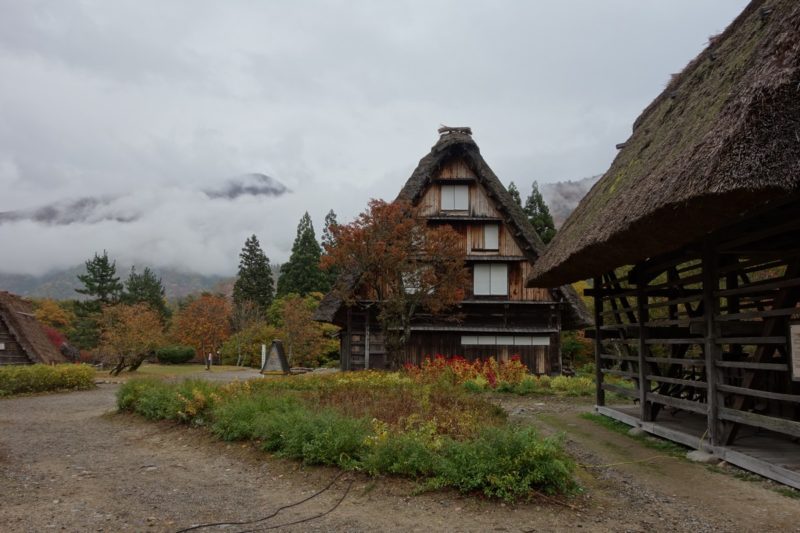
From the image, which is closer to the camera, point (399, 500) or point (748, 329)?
point (399, 500)

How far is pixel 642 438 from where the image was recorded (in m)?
10.0

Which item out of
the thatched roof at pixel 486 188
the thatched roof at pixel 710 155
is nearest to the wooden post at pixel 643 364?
the thatched roof at pixel 710 155

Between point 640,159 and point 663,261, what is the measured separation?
1.85 metres

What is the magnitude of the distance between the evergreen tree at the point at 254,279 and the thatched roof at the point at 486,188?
128ft

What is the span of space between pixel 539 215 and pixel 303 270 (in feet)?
71.6

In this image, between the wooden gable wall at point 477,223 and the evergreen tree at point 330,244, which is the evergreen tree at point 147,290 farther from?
the wooden gable wall at point 477,223

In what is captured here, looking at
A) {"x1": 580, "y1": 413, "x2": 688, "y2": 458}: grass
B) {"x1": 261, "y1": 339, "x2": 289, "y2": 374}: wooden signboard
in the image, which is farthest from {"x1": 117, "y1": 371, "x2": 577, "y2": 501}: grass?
{"x1": 261, "y1": 339, "x2": 289, "y2": 374}: wooden signboard

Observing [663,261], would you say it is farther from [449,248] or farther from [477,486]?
[449,248]

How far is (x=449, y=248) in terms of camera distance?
19.2m

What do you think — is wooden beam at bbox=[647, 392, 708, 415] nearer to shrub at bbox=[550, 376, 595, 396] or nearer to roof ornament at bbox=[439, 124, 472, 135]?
shrub at bbox=[550, 376, 595, 396]

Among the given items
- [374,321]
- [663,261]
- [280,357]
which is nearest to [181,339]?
[280,357]

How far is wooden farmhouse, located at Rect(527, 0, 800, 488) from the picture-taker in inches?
235

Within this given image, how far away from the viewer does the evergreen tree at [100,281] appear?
200ft

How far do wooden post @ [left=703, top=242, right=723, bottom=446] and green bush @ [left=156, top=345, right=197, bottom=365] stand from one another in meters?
42.8
